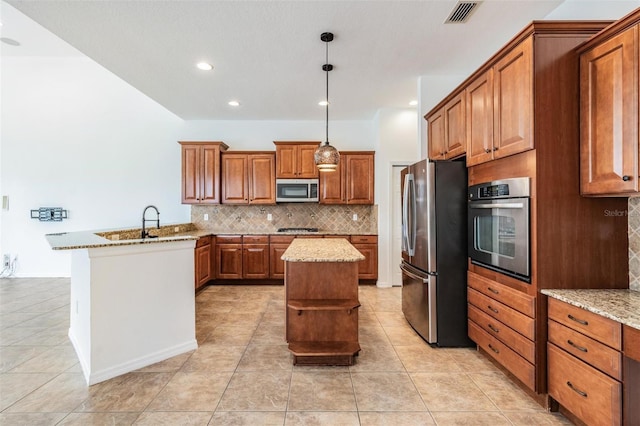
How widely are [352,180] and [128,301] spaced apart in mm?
3614

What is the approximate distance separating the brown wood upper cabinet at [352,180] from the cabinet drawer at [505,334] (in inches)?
108

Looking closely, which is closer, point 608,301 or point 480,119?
point 608,301

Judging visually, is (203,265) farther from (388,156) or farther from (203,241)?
(388,156)

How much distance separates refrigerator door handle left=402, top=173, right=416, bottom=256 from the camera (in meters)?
2.95

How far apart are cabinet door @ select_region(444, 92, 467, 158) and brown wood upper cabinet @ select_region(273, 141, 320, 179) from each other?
2490 millimetres

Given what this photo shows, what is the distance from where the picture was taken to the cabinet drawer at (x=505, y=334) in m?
1.85

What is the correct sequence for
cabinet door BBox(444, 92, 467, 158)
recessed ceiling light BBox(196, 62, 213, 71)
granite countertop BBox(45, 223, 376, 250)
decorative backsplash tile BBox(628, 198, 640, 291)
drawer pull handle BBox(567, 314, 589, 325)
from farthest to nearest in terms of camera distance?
recessed ceiling light BBox(196, 62, 213, 71)
cabinet door BBox(444, 92, 467, 158)
granite countertop BBox(45, 223, 376, 250)
decorative backsplash tile BBox(628, 198, 640, 291)
drawer pull handle BBox(567, 314, 589, 325)

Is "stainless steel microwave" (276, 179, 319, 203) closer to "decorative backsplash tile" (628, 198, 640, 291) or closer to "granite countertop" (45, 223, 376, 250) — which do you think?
"granite countertop" (45, 223, 376, 250)

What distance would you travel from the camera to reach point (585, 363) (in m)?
1.53

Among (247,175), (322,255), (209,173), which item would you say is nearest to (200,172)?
(209,173)

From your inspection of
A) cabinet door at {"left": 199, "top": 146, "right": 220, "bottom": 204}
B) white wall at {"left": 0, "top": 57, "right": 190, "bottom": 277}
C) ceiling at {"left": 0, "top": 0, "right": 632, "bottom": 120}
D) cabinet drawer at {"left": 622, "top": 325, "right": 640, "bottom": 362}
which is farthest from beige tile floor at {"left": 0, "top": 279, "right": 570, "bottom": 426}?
ceiling at {"left": 0, "top": 0, "right": 632, "bottom": 120}

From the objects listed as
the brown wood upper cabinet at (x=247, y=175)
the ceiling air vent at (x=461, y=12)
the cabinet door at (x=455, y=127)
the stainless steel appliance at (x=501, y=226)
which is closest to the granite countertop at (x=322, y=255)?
the stainless steel appliance at (x=501, y=226)

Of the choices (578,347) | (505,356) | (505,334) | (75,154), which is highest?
(75,154)

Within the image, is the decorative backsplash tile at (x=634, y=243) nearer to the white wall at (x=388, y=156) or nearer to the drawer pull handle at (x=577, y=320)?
the drawer pull handle at (x=577, y=320)
